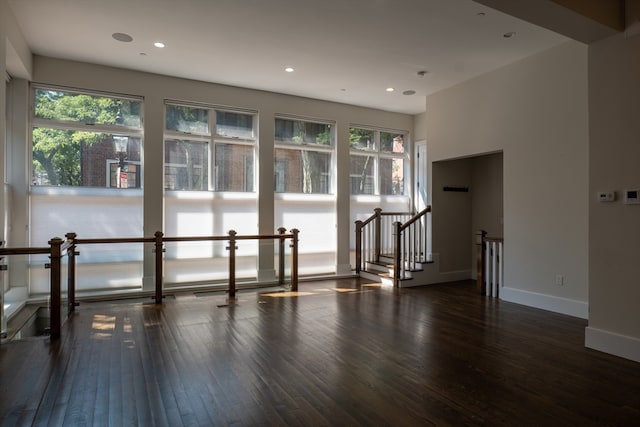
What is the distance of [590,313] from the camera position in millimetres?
3729

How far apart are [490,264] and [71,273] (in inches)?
245

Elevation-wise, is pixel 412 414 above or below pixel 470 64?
below

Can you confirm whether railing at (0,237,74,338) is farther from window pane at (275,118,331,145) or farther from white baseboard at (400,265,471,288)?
white baseboard at (400,265,471,288)

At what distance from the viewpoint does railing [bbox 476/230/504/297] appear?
5.93 metres

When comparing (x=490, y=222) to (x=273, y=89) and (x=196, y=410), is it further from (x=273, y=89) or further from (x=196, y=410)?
(x=196, y=410)

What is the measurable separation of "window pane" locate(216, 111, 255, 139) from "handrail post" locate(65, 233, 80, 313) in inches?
117

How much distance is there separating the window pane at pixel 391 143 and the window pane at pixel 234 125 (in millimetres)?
3065

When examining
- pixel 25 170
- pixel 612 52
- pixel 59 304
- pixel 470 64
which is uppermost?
pixel 470 64

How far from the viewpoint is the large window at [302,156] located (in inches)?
290

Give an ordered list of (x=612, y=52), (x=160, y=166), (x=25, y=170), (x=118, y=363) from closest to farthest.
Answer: (x=118, y=363)
(x=612, y=52)
(x=25, y=170)
(x=160, y=166)

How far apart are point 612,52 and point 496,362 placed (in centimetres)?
311

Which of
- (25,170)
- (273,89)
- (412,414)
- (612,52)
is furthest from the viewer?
(273,89)

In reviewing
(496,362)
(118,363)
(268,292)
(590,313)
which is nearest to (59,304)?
(118,363)

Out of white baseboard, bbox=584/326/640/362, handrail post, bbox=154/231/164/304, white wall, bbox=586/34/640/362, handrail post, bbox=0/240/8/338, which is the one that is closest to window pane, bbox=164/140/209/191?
handrail post, bbox=154/231/164/304
